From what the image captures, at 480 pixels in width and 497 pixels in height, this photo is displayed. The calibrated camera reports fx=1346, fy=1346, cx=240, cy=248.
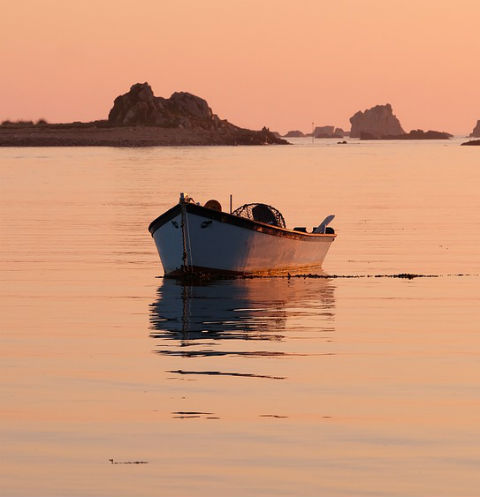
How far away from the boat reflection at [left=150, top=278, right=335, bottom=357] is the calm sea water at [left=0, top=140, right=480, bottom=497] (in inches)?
3.1

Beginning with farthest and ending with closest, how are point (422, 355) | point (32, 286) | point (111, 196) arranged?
point (111, 196)
point (32, 286)
point (422, 355)

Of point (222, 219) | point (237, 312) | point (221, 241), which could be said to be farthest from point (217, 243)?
point (237, 312)

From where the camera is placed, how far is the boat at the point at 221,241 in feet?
131

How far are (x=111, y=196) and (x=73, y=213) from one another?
81.5 feet

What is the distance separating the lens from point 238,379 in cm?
2281

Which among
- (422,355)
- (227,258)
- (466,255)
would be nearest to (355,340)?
(422,355)

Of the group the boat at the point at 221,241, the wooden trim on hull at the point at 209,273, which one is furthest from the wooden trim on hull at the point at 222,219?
the wooden trim on hull at the point at 209,273

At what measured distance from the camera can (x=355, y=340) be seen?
28.2 m

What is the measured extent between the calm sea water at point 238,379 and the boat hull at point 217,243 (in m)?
0.82

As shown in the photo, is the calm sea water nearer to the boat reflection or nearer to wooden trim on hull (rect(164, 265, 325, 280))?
the boat reflection

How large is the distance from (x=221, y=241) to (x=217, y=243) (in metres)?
0.15

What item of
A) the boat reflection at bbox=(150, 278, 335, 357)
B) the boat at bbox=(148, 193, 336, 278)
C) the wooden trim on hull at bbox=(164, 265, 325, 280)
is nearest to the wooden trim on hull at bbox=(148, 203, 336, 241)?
the boat at bbox=(148, 193, 336, 278)

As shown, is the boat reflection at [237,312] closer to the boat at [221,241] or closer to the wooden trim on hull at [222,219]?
the boat at [221,241]

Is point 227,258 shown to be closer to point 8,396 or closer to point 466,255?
point 466,255
